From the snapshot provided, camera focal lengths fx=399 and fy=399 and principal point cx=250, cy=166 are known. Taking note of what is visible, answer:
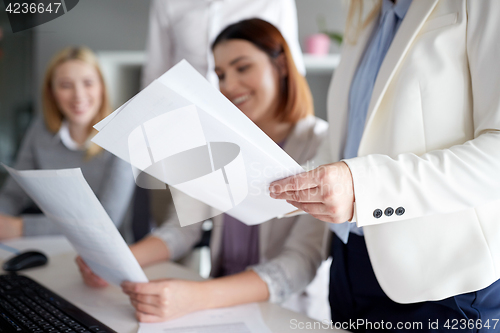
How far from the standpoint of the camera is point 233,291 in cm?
83

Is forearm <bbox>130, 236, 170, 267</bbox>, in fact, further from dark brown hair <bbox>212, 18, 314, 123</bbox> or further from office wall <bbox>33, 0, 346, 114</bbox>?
office wall <bbox>33, 0, 346, 114</bbox>

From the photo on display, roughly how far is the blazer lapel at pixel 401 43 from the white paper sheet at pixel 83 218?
0.46 metres

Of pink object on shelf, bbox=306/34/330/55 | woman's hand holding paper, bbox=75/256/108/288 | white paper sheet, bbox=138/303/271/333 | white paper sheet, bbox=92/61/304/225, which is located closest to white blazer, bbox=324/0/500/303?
white paper sheet, bbox=92/61/304/225

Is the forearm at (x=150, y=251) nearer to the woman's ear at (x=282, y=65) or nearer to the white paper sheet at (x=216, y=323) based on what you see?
the white paper sheet at (x=216, y=323)

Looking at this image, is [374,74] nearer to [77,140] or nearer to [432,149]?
[432,149]

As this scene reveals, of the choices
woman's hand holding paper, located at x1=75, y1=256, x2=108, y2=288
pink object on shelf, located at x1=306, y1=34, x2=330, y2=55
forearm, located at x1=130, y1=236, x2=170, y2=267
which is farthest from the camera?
pink object on shelf, located at x1=306, y1=34, x2=330, y2=55

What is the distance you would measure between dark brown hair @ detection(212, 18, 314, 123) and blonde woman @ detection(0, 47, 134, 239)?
2.27 feet

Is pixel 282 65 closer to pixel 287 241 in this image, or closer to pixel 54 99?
pixel 287 241

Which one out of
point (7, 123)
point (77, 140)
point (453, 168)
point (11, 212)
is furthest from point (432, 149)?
point (7, 123)

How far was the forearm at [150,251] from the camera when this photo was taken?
3.48 ft

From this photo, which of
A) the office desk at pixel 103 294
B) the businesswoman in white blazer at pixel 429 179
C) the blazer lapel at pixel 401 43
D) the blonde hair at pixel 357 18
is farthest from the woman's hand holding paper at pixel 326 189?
the blonde hair at pixel 357 18

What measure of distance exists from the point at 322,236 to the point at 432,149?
49cm

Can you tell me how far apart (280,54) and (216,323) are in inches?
33.1

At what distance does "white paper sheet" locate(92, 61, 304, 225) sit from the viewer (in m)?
0.50
